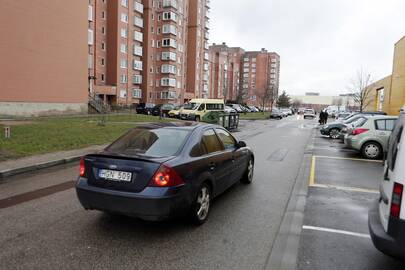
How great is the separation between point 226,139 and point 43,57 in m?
28.8

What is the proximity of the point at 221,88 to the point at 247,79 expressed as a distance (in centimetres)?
3767

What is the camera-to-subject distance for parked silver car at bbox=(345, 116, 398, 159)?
38.8 ft

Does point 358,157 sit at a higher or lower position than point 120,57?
lower

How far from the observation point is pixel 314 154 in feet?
42.3

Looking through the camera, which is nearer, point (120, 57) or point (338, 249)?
point (338, 249)

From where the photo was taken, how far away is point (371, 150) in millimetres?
11969

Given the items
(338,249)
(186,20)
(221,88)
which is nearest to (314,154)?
(338,249)

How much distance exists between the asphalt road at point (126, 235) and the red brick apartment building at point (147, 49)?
42888 millimetres

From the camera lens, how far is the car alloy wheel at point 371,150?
11.9 metres

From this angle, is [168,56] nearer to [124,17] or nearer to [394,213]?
[124,17]

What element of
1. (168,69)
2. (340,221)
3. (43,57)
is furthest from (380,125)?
(168,69)

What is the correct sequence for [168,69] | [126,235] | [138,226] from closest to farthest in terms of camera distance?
[126,235] < [138,226] < [168,69]

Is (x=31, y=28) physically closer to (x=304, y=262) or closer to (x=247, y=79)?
(x=304, y=262)

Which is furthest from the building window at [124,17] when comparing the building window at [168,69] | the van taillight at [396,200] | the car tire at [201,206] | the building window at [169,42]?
the van taillight at [396,200]
